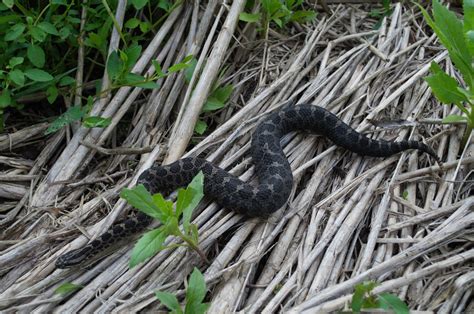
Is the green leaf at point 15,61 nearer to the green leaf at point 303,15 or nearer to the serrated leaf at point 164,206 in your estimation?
the serrated leaf at point 164,206

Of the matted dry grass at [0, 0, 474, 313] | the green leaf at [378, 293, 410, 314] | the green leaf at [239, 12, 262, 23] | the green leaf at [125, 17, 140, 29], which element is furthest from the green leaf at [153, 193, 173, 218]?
the green leaf at [239, 12, 262, 23]

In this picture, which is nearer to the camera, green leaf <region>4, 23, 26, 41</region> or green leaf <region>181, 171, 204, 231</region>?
green leaf <region>181, 171, 204, 231</region>

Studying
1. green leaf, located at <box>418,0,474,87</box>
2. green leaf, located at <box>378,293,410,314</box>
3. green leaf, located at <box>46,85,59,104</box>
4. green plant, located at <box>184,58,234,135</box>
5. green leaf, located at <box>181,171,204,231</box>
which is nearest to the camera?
green leaf, located at <box>378,293,410,314</box>

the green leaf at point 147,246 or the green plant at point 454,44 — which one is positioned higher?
the green plant at point 454,44

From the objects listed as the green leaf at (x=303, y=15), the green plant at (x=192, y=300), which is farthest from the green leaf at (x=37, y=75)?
the green leaf at (x=303, y=15)

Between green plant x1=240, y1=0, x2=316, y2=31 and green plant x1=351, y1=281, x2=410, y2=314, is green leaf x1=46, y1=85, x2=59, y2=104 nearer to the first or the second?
green plant x1=240, y1=0, x2=316, y2=31

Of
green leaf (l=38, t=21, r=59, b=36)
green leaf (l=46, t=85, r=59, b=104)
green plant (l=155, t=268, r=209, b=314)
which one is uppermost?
green leaf (l=38, t=21, r=59, b=36)

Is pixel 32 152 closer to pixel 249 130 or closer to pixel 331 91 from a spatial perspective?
pixel 249 130
